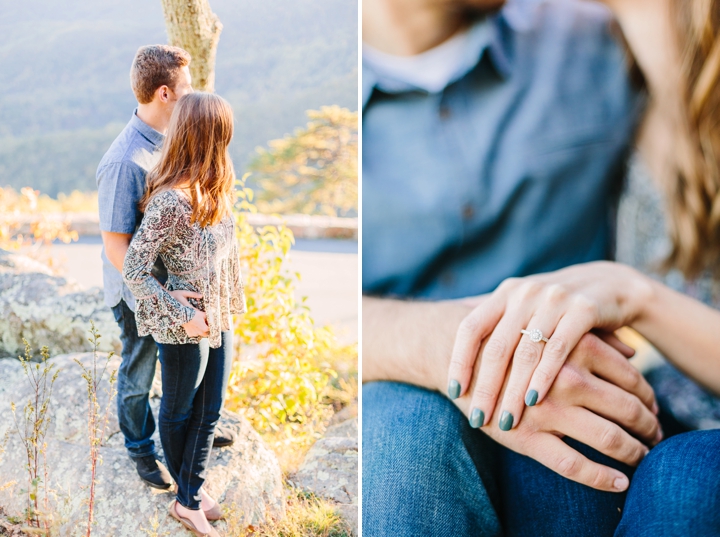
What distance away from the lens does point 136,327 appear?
1.39 metres

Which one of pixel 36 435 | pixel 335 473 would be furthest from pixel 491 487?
pixel 36 435

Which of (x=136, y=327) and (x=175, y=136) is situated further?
(x=136, y=327)

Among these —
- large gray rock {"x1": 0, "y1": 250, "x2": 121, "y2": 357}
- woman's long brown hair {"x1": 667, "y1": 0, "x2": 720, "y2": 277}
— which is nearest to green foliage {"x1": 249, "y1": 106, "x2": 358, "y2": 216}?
large gray rock {"x1": 0, "y1": 250, "x2": 121, "y2": 357}

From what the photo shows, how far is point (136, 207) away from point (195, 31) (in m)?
0.62

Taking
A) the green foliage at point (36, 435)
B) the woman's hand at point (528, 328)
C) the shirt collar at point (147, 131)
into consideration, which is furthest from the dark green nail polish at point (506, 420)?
the green foliage at point (36, 435)

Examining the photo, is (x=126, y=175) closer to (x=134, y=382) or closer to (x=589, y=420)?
(x=134, y=382)

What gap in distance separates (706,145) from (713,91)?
13 cm

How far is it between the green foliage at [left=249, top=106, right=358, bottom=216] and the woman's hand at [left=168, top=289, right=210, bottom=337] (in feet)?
7.68

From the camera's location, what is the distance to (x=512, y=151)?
1.42 metres

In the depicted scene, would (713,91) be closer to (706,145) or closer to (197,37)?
(706,145)

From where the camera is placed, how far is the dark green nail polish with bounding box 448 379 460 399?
1.18m

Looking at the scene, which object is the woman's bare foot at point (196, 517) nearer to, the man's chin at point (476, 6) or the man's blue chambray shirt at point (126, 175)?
the man's blue chambray shirt at point (126, 175)

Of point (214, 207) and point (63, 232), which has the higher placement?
point (214, 207)

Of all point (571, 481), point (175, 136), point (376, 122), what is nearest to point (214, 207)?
point (175, 136)
